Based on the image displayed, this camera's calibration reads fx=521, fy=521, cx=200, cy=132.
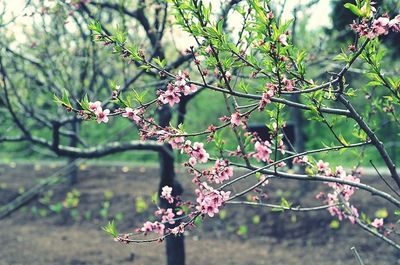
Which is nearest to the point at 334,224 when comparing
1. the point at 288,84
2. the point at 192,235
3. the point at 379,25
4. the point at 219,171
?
the point at 192,235

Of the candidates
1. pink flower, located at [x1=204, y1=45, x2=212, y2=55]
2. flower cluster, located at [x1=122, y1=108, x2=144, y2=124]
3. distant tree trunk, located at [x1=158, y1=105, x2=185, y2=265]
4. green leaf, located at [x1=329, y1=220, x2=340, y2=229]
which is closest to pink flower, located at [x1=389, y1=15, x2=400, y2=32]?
pink flower, located at [x1=204, y1=45, x2=212, y2=55]

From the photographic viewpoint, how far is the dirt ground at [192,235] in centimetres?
656

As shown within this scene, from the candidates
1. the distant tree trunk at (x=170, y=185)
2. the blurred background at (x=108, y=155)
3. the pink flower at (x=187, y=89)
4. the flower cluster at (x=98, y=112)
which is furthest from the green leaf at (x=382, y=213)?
the flower cluster at (x=98, y=112)

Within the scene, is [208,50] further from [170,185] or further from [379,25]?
[170,185]

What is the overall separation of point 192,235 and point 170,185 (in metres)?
2.57

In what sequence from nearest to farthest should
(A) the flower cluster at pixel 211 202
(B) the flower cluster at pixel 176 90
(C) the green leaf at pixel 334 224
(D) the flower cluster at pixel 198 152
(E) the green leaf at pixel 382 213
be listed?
(B) the flower cluster at pixel 176 90, (A) the flower cluster at pixel 211 202, (D) the flower cluster at pixel 198 152, (E) the green leaf at pixel 382 213, (C) the green leaf at pixel 334 224

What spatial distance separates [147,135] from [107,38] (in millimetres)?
512

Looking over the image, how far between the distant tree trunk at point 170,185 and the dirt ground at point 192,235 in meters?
1.13

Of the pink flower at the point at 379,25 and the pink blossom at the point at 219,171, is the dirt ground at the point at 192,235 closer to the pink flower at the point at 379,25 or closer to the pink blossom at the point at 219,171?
the pink blossom at the point at 219,171

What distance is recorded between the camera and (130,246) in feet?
23.4

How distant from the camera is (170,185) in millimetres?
5402

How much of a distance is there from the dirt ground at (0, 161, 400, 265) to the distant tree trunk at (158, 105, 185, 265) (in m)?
1.13

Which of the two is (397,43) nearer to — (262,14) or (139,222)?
(139,222)

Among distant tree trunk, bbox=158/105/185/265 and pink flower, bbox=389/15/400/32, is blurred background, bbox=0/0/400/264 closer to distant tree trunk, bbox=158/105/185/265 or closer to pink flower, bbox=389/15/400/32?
distant tree trunk, bbox=158/105/185/265
